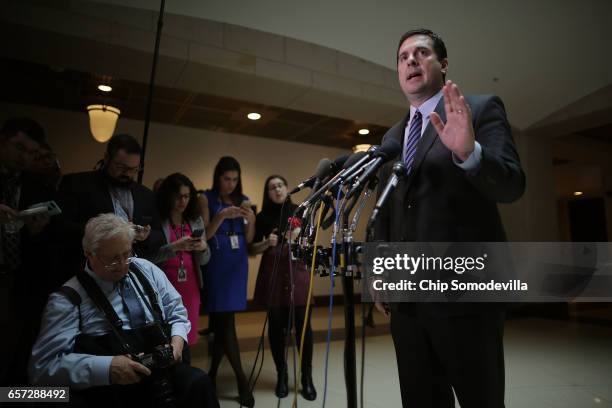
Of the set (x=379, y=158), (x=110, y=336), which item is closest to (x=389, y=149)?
(x=379, y=158)

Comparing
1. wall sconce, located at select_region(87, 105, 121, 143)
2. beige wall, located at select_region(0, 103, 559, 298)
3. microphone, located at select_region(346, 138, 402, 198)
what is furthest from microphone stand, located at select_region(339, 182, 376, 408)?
wall sconce, located at select_region(87, 105, 121, 143)

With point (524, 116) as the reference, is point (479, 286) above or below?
below

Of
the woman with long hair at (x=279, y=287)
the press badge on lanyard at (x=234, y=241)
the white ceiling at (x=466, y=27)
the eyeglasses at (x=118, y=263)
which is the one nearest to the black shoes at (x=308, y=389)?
the woman with long hair at (x=279, y=287)

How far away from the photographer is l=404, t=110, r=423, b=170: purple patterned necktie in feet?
3.32

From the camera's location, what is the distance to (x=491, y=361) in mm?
825

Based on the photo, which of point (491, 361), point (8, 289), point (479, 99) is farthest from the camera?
point (8, 289)

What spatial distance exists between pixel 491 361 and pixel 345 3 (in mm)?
2057

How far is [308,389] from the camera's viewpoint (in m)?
2.28

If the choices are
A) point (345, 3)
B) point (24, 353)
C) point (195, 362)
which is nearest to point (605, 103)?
point (345, 3)

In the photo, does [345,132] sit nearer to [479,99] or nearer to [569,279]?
[569,279]

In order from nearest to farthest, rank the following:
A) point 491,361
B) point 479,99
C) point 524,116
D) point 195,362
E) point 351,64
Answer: point 491,361 < point 479,99 < point 195,362 < point 524,116 < point 351,64

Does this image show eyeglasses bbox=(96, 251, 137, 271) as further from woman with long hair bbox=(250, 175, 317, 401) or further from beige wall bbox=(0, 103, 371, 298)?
beige wall bbox=(0, 103, 371, 298)

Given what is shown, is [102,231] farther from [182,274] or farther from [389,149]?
[389,149]

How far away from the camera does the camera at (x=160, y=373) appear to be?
1.24 m
